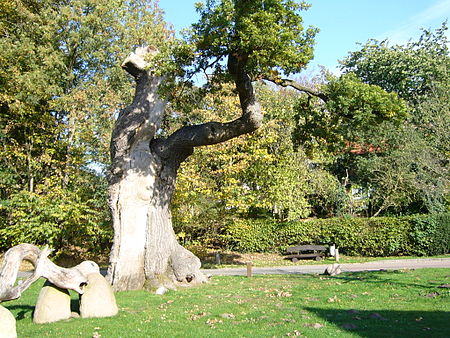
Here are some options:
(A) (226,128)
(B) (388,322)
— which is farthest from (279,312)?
(A) (226,128)

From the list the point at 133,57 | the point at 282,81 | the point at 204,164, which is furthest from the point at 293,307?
the point at 204,164

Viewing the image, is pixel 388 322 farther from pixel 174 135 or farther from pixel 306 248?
pixel 306 248

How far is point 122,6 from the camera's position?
89.6 feet

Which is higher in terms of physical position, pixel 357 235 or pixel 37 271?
pixel 357 235

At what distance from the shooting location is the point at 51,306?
8.73 metres

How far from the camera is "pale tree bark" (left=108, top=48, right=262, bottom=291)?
13.1 metres

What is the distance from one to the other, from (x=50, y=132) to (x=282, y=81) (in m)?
19.1

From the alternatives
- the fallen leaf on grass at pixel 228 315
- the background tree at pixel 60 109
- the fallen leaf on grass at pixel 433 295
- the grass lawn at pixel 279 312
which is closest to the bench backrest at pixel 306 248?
the background tree at pixel 60 109

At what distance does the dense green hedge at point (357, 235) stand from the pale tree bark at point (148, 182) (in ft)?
42.2

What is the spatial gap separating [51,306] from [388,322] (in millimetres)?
6819

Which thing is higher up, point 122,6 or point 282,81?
point 122,6

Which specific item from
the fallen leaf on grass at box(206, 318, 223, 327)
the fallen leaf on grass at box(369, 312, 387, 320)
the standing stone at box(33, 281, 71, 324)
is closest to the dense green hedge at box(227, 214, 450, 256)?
the standing stone at box(33, 281, 71, 324)

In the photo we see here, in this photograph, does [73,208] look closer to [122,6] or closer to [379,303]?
[122,6]

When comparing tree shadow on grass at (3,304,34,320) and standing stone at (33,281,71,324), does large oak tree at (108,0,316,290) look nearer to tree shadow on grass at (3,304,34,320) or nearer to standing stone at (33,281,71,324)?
tree shadow on grass at (3,304,34,320)
